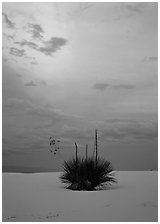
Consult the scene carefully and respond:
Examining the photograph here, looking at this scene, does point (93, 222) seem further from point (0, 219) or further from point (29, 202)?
point (29, 202)

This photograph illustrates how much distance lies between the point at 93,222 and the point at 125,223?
496mm

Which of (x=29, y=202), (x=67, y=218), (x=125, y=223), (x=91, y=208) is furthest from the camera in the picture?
(x=29, y=202)

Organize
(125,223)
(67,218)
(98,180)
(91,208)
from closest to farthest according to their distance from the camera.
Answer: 1. (125,223)
2. (67,218)
3. (91,208)
4. (98,180)

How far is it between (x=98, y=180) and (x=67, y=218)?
12.2 ft

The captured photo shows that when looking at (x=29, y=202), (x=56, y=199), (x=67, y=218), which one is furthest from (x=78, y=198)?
(x=67, y=218)

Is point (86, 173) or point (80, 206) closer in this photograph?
point (80, 206)

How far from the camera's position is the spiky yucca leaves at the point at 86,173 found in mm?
8492

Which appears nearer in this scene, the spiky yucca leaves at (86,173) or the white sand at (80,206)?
the white sand at (80,206)

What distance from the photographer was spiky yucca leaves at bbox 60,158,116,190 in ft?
27.9

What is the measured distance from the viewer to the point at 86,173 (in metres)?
8.62

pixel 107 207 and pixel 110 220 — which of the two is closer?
pixel 110 220

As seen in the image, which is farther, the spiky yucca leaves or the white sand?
the spiky yucca leaves

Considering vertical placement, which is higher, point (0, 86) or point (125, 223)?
point (0, 86)

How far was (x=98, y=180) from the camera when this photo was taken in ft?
28.2
